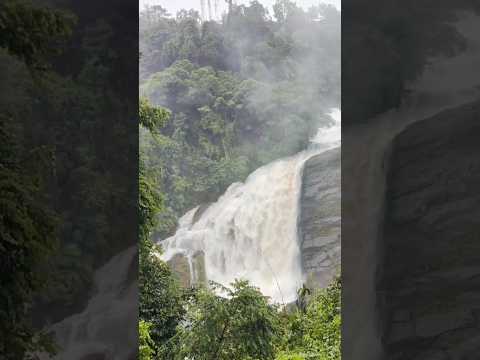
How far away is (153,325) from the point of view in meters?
4.45

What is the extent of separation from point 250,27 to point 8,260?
312 centimetres

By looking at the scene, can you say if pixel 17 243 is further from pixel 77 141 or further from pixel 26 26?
pixel 77 141

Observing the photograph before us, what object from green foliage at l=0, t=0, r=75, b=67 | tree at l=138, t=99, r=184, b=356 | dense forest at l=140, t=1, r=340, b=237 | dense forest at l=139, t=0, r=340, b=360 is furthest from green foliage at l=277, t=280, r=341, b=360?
green foliage at l=0, t=0, r=75, b=67

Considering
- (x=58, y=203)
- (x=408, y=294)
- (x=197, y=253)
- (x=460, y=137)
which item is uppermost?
(x=460, y=137)

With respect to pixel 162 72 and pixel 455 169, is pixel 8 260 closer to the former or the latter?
pixel 455 169

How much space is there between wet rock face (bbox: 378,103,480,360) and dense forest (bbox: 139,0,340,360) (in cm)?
158

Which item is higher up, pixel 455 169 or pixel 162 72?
pixel 162 72

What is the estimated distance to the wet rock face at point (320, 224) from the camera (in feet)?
14.8

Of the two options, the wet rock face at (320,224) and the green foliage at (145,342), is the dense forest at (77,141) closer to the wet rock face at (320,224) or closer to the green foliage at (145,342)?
the green foliage at (145,342)

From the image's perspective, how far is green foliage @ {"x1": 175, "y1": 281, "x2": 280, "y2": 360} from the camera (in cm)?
427

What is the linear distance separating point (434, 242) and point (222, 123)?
2.18 metres

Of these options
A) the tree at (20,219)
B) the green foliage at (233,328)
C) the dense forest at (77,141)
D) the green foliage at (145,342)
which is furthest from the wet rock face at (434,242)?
the green foliage at (145,342)

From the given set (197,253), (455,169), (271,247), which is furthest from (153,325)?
(455,169)

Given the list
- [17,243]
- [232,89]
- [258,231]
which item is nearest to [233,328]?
[258,231]
